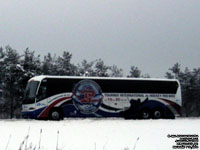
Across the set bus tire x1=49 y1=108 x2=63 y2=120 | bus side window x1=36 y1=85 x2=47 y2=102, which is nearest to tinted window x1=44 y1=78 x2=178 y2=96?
bus side window x1=36 y1=85 x2=47 y2=102

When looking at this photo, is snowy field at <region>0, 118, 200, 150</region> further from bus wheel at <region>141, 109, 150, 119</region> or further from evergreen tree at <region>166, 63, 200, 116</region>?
evergreen tree at <region>166, 63, 200, 116</region>

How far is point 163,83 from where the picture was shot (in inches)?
1369

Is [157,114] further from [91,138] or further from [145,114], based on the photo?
[91,138]

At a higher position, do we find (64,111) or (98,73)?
(98,73)

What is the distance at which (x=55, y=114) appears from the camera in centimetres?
3144

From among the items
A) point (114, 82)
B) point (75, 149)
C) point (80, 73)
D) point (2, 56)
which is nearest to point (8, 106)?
point (2, 56)

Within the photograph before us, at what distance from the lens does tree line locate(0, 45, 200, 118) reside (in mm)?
55906

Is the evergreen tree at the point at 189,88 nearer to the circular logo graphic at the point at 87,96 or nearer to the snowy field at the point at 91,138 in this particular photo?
the circular logo graphic at the point at 87,96

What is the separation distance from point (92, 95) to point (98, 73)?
41.5 metres

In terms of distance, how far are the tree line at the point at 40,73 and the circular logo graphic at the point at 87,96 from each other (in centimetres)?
1939

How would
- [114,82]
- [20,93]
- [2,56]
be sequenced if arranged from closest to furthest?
1. [114,82]
2. [20,93]
3. [2,56]

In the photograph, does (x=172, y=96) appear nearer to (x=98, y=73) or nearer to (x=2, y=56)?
(x=2, y=56)

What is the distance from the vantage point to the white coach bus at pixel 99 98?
31.7m

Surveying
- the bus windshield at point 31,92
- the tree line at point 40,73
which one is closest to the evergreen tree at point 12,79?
the tree line at point 40,73
